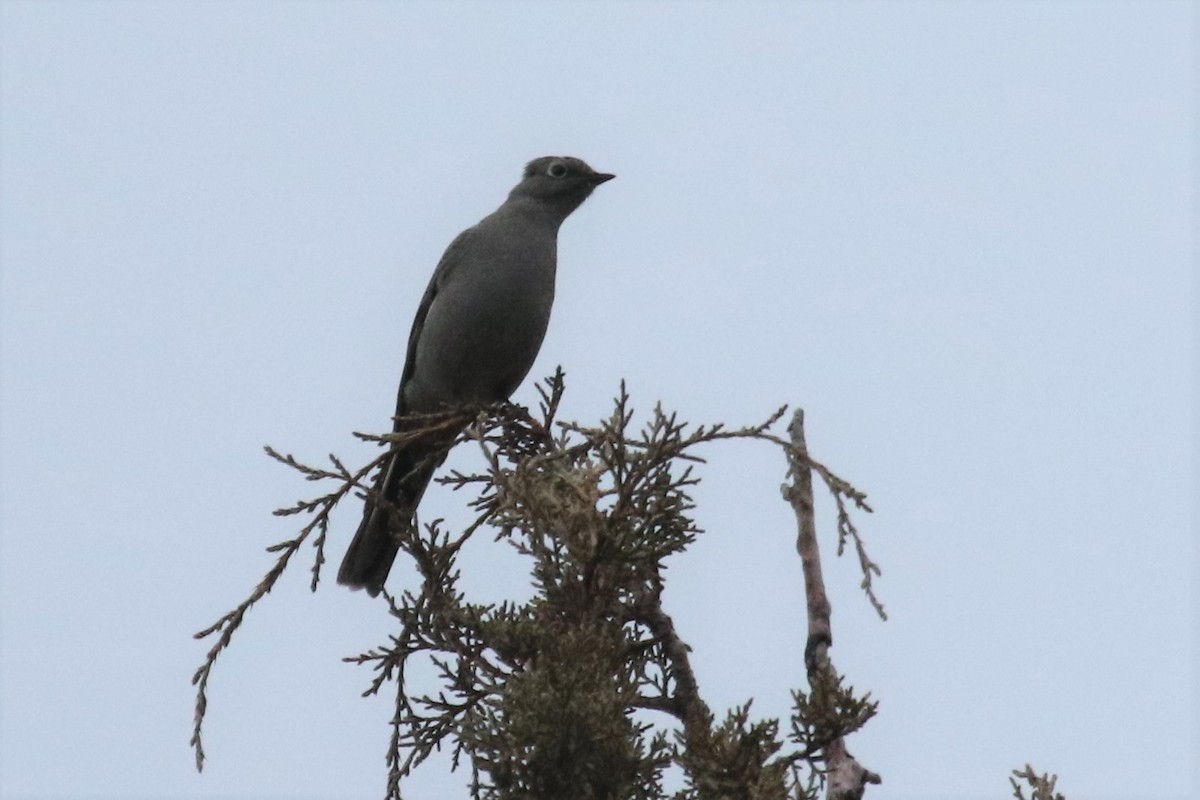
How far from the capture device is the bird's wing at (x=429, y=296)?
28.7 feet

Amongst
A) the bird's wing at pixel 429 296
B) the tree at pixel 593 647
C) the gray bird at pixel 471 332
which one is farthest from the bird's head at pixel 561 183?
the tree at pixel 593 647

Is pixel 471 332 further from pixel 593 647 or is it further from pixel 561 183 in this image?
pixel 593 647

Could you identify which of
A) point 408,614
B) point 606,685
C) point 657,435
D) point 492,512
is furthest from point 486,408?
point 606,685

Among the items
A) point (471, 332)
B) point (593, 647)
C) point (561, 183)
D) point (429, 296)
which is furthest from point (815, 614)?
point (561, 183)

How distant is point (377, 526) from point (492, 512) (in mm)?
2562

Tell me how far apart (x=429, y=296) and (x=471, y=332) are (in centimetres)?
A: 90

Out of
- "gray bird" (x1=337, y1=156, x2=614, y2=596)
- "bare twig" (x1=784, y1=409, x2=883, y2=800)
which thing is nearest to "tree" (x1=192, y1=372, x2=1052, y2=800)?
"bare twig" (x1=784, y1=409, x2=883, y2=800)

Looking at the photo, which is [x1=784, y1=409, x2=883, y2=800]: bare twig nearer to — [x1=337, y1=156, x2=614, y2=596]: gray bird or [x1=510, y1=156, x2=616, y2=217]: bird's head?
[x1=337, y1=156, x2=614, y2=596]: gray bird

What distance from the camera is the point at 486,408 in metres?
5.88

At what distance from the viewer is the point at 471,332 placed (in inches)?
Answer: 322

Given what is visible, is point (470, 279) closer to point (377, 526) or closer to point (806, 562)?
point (377, 526)

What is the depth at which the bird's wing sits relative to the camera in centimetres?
875

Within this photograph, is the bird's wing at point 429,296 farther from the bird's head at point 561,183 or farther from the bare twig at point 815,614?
the bare twig at point 815,614

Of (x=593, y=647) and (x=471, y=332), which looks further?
(x=471, y=332)
